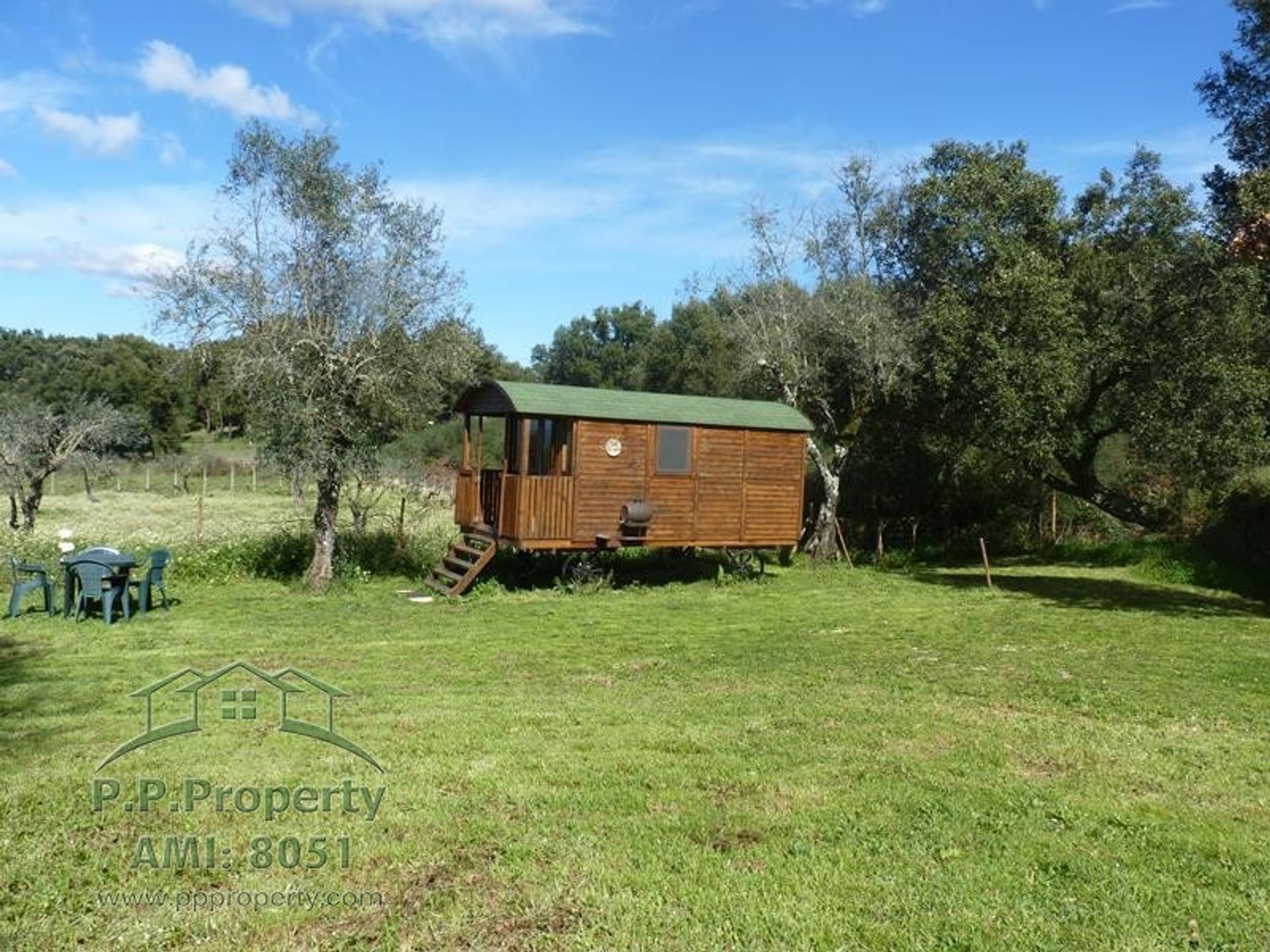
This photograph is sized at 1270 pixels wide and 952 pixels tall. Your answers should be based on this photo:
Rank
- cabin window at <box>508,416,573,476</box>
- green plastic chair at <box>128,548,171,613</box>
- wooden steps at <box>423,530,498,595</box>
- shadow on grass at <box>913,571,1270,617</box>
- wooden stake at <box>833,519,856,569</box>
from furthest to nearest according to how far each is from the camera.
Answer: wooden stake at <box>833,519,856,569</box>, cabin window at <box>508,416,573,476</box>, wooden steps at <box>423,530,498,595</box>, shadow on grass at <box>913,571,1270,617</box>, green plastic chair at <box>128,548,171,613</box>

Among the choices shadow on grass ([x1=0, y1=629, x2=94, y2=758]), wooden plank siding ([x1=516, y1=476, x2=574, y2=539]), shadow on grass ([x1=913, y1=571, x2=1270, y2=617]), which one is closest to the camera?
shadow on grass ([x1=0, y1=629, x2=94, y2=758])

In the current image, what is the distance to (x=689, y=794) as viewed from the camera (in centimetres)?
475

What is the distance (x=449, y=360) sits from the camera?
14.0m

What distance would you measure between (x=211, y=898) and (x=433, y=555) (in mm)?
12417

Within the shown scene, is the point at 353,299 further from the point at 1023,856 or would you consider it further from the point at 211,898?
the point at 1023,856

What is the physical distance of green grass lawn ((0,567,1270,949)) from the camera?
3.45 meters

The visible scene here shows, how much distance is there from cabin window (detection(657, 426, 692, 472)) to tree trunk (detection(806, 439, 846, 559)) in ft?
14.6

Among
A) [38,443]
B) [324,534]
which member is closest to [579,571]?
[324,534]

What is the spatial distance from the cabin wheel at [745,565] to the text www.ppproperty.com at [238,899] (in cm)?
1277

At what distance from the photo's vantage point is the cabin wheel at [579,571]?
14.4m

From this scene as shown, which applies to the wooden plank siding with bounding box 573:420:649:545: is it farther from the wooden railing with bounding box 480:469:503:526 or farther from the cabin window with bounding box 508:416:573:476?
the wooden railing with bounding box 480:469:503:526

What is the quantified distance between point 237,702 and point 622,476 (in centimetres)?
865

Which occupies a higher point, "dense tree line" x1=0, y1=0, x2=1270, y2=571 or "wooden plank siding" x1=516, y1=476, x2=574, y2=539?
"dense tree line" x1=0, y1=0, x2=1270, y2=571

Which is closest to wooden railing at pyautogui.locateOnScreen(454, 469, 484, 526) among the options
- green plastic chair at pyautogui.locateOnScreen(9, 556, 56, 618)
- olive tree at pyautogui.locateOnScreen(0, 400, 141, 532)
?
green plastic chair at pyautogui.locateOnScreen(9, 556, 56, 618)
